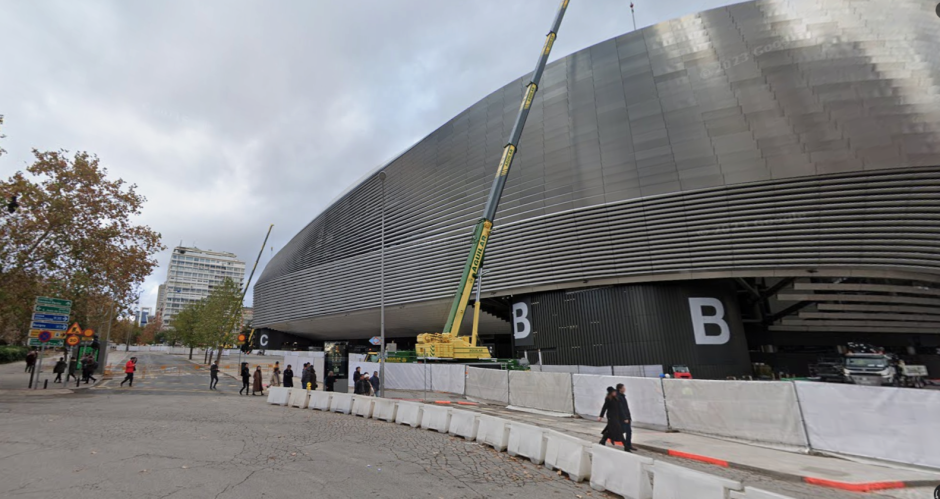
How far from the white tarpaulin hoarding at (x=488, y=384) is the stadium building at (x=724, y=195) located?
10.8 metres

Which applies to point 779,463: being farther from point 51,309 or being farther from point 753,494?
point 51,309

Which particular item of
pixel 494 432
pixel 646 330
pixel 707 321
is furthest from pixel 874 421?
pixel 707 321

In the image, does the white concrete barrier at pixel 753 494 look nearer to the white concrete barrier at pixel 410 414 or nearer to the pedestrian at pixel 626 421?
the pedestrian at pixel 626 421

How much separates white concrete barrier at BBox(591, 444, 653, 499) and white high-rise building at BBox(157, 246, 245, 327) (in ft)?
558

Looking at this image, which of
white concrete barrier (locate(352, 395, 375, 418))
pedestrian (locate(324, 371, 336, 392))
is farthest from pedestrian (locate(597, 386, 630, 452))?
pedestrian (locate(324, 371, 336, 392))

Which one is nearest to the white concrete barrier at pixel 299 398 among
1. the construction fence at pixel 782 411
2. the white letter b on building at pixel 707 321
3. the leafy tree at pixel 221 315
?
the construction fence at pixel 782 411

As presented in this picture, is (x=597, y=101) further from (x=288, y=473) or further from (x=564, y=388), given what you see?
(x=288, y=473)

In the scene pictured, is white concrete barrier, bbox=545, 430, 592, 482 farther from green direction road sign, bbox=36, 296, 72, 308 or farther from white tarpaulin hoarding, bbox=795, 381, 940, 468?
green direction road sign, bbox=36, 296, 72, 308

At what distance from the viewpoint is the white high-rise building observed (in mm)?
158375

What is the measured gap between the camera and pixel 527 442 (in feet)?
28.7

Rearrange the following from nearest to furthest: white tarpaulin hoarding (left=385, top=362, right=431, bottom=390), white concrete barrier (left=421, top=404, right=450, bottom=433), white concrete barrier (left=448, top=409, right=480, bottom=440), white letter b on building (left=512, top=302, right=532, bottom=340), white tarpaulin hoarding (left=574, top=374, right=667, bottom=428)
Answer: white concrete barrier (left=448, top=409, right=480, bottom=440) < white concrete barrier (left=421, top=404, right=450, bottom=433) < white tarpaulin hoarding (left=574, top=374, right=667, bottom=428) < white tarpaulin hoarding (left=385, top=362, right=431, bottom=390) < white letter b on building (left=512, top=302, right=532, bottom=340)

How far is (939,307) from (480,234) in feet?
86.6

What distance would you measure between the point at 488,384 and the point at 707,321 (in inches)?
614

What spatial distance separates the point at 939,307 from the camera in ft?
80.6
